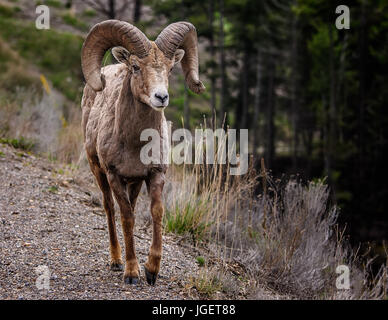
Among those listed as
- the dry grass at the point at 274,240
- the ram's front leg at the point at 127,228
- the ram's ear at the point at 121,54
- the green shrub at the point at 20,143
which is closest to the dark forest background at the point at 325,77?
the green shrub at the point at 20,143

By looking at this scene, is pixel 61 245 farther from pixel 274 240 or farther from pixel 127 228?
pixel 274 240

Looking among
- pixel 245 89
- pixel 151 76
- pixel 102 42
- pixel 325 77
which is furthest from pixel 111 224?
pixel 325 77

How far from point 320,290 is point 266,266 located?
2.84 feet

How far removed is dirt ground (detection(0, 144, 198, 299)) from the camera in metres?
5.05

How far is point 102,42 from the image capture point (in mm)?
5281

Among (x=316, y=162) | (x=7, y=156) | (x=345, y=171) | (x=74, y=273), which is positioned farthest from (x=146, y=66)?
(x=316, y=162)

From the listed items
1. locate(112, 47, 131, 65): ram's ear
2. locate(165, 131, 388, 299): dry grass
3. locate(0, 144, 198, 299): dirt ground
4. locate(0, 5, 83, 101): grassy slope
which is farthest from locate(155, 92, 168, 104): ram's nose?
locate(0, 5, 83, 101): grassy slope

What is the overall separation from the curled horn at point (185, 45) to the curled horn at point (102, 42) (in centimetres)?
20

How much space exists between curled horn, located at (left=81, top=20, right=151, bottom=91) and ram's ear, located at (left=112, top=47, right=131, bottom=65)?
1.9 inches

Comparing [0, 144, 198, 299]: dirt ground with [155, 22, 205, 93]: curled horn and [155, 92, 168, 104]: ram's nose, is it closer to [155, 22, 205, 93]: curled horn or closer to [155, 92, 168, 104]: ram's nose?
[155, 92, 168, 104]: ram's nose

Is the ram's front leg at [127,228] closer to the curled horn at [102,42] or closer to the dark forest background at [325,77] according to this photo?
the curled horn at [102,42]

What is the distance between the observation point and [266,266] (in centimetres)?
701

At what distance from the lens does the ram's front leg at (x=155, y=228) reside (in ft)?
16.1

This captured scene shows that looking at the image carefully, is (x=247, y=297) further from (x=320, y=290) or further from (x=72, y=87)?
(x=72, y=87)
